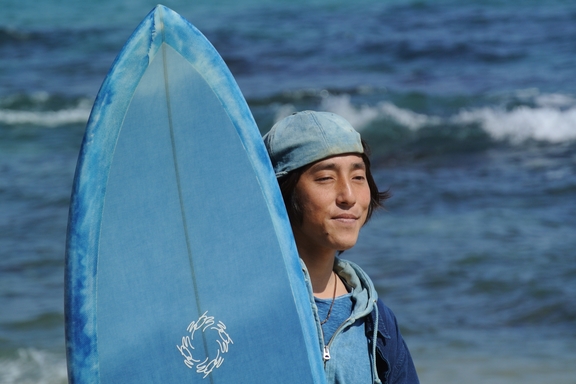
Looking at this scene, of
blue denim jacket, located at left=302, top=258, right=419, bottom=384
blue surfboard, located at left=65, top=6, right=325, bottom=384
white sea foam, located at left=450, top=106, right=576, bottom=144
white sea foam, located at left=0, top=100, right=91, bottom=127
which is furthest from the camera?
white sea foam, located at left=0, top=100, right=91, bottom=127

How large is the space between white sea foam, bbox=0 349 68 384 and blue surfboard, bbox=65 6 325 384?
2650 millimetres

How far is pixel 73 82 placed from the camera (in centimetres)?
1314

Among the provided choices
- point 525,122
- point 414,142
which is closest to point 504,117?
point 525,122

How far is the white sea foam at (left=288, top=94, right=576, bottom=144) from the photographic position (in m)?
9.52

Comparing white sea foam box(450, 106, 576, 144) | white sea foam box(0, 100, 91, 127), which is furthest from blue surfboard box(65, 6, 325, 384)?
white sea foam box(0, 100, 91, 127)

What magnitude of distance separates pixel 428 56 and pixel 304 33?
9.00ft

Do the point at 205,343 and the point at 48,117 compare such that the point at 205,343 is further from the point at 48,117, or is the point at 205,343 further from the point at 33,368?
the point at 48,117

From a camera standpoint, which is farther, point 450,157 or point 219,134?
point 450,157

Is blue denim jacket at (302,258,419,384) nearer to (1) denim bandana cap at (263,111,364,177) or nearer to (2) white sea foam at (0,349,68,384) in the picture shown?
(1) denim bandana cap at (263,111,364,177)

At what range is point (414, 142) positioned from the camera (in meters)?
9.46

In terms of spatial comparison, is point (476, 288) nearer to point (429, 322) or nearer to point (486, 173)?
point (429, 322)

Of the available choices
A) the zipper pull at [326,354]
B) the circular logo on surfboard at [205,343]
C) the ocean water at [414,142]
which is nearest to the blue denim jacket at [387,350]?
the zipper pull at [326,354]

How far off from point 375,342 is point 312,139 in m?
0.50

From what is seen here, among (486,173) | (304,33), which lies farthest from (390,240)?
(304,33)
